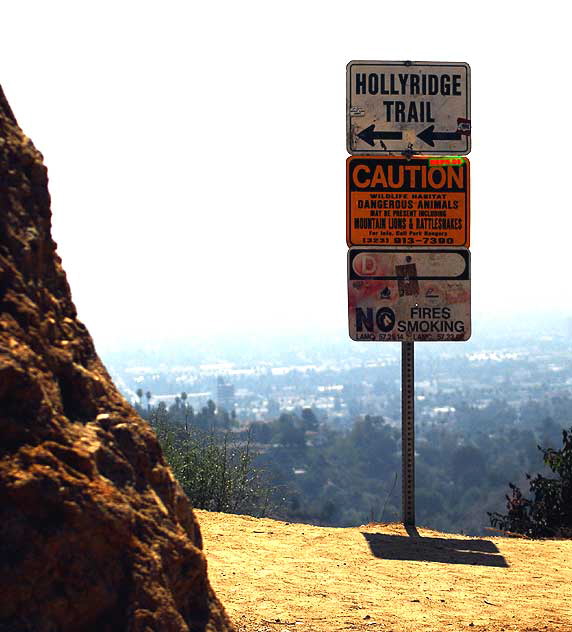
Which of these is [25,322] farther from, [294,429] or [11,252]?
[294,429]

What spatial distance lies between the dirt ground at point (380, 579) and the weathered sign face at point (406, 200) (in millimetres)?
2714

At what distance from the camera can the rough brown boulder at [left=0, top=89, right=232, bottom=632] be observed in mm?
3414

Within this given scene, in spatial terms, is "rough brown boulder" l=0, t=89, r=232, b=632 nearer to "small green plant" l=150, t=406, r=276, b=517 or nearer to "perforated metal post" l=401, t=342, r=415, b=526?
"perforated metal post" l=401, t=342, r=415, b=526

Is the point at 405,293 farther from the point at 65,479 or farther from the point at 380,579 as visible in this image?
the point at 65,479

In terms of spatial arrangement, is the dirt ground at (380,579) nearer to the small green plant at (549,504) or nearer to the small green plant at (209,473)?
the small green plant at (549,504)

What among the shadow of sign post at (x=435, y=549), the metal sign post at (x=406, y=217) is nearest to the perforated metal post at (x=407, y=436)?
the metal sign post at (x=406, y=217)

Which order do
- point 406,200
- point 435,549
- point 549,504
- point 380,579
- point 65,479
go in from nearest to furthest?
point 65,479, point 380,579, point 435,549, point 406,200, point 549,504

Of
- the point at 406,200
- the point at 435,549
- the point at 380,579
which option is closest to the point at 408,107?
the point at 406,200

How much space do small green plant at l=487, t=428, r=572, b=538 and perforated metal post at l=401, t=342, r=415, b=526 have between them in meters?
2.18

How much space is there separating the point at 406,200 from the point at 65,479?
20.9 feet

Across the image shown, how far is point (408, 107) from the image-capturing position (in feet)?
31.0

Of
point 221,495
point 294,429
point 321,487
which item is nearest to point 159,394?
point 294,429

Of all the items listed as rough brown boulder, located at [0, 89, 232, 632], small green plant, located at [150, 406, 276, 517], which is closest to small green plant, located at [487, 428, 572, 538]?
small green plant, located at [150, 406, 276, 517]

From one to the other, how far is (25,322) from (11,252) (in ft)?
0.95
